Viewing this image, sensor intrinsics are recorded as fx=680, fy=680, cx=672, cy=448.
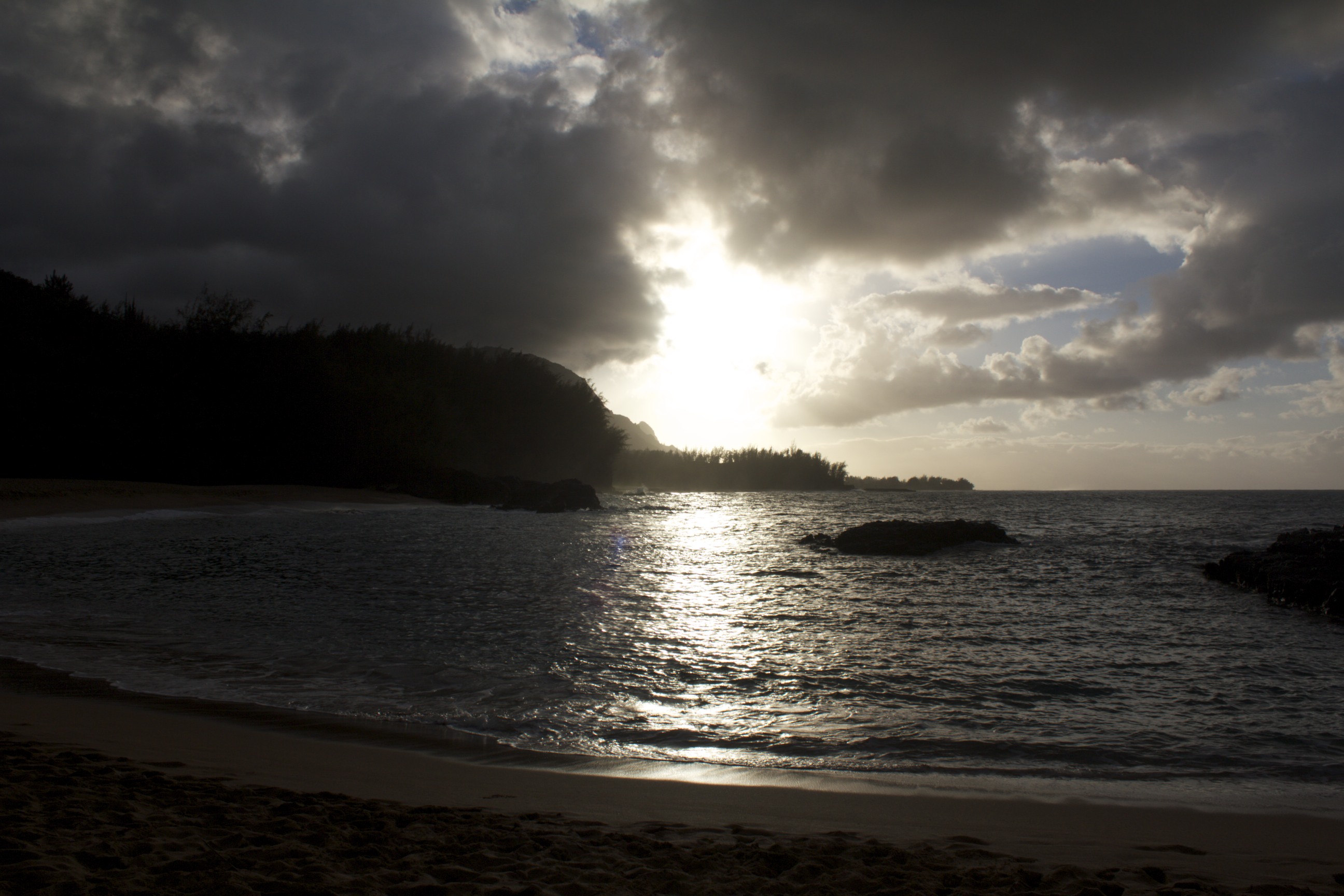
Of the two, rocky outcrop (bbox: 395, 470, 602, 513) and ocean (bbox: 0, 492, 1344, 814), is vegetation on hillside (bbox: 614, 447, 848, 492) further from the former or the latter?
ocean (bbox: 0, 492, 1344, 814)

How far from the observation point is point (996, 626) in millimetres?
9734

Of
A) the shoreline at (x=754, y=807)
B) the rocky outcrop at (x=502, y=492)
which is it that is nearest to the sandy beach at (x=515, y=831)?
the shoreline at (x=754, y=807)

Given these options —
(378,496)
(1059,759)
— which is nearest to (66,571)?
(1059,759)

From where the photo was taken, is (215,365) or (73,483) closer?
(73,483)

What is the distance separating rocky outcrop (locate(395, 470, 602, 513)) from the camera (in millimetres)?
38625

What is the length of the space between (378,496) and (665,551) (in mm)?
25029

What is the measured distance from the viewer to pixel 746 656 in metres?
7.57

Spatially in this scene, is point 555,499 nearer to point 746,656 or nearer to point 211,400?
point 211,400

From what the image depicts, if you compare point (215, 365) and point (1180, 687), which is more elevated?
point (215, 365)

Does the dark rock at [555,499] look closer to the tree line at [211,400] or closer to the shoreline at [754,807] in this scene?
the tree line at [211,400]

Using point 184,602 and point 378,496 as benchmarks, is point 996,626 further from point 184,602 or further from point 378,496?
point 378,496

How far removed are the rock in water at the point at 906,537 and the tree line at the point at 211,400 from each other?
3000 centimetres

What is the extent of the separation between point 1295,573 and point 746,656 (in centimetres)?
1194

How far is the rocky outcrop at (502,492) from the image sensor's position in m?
38.6
